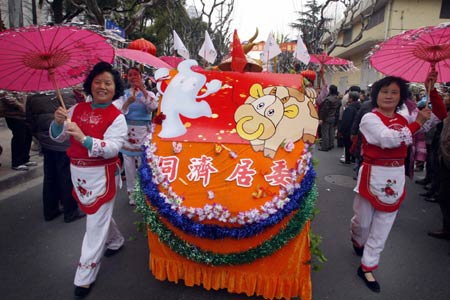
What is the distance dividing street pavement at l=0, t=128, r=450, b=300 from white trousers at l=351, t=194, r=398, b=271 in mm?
251

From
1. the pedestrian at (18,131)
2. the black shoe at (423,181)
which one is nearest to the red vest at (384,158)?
the black shoe at (423,181)

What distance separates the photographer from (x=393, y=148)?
2.50m

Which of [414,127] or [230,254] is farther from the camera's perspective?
[414,127]

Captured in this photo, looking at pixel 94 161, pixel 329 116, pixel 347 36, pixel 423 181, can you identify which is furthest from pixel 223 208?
pixel 347 36

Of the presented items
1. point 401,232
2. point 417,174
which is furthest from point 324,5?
point 401,232

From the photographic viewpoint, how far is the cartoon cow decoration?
2473 millimetres

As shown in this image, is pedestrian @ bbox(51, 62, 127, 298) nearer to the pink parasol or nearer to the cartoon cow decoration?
the cartoon cow decoration

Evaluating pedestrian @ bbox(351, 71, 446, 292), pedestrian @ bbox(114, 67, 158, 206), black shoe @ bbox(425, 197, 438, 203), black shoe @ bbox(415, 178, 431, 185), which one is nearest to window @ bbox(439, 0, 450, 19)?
black shoe @ bbox(415, 178, 431, 185)

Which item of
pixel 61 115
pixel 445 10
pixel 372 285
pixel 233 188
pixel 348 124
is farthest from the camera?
pixel 445 10

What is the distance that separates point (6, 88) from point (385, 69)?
125 inches

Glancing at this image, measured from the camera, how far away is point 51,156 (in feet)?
12.2

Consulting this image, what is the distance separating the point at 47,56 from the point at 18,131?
13.1 ft

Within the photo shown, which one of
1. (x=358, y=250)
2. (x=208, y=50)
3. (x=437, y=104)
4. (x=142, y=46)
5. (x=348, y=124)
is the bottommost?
(x=358, y=250)

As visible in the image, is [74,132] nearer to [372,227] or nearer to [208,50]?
[372,227]
